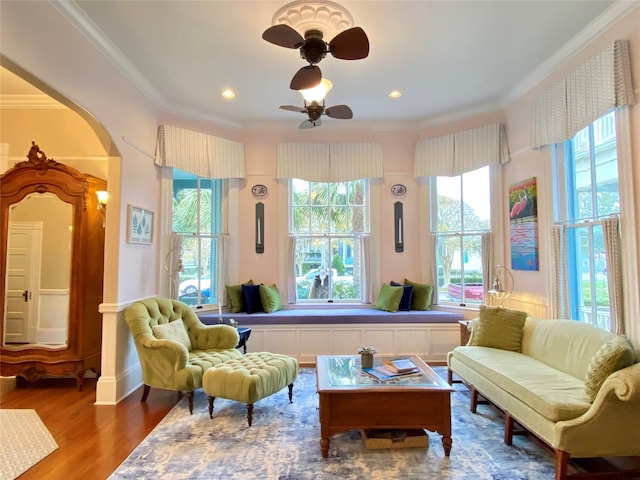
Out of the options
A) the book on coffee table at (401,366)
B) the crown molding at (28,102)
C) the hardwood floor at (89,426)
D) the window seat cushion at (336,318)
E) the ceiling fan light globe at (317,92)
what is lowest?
the hardwood floor at (89,426)

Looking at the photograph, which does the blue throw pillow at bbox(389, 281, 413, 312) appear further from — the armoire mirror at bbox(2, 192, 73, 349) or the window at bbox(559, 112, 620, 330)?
the armoire mirror at bbox(2, 192, 73, 349)

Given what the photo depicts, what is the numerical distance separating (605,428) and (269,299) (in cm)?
367

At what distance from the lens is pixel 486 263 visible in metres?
4.64

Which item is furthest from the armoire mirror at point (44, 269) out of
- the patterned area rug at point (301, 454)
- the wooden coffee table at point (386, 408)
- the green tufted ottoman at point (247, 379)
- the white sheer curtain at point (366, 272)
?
the white sheer curtain at point (366, 272)

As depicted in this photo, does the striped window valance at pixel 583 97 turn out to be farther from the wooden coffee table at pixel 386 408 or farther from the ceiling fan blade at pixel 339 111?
the wooden coffee table at pixel 386 408

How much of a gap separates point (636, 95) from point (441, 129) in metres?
2.52

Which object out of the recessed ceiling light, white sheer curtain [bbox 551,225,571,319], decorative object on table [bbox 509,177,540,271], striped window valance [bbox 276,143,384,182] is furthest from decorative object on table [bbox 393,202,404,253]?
the recessed ceiling light

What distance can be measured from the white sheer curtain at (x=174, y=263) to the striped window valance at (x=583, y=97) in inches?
170

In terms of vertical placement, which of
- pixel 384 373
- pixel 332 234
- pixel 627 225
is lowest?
pixel 384 373

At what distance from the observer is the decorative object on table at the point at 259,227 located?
16.9ft

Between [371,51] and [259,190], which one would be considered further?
[259,190]

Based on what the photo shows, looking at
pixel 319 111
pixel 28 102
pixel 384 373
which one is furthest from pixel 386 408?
pixel 28 102

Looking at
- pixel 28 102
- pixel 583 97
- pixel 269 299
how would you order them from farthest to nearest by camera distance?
pixel 269 299
pixel 28 102
pixel 583 97

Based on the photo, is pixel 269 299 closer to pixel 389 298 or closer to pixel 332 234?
pixel 332 234
